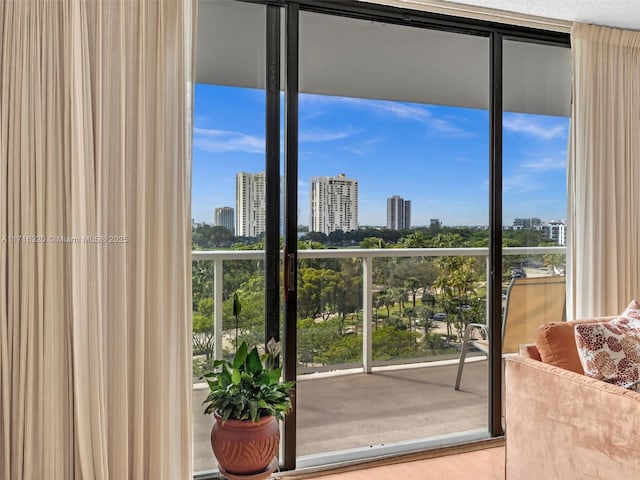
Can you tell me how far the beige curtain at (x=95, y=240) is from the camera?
1964mm

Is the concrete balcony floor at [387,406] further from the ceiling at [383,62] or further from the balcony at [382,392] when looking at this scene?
the ceiling at [383,62]

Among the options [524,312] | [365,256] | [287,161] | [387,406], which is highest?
[287,161]

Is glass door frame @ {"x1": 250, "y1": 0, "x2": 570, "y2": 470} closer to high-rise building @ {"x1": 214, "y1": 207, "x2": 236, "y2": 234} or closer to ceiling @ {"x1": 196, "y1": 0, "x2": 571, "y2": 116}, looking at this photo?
ceiling @ {"x1": 196, "y1": 0, "x2": 571, "y2": 116}

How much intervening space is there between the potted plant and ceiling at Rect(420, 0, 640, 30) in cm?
202

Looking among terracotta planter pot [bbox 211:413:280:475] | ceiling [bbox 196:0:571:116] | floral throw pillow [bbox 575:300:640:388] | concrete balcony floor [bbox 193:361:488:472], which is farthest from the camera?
concrete balcony floor [bbox 193:361:488:472]

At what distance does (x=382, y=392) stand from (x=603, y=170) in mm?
1858

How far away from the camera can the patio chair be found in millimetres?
3043

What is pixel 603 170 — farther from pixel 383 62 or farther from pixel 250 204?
pixel 250 204

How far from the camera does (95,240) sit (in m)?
2.05

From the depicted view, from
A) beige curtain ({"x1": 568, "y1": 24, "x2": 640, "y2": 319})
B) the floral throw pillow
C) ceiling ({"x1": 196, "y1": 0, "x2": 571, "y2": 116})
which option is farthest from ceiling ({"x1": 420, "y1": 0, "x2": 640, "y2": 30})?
the floral throw pillow

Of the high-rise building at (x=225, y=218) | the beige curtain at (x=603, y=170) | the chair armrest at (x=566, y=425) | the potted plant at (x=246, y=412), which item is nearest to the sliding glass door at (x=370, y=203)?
the high-rise building at (x=225, y=218)

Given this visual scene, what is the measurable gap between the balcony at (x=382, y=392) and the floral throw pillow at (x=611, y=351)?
100cm

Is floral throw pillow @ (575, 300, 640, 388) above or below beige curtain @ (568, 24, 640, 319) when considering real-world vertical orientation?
below

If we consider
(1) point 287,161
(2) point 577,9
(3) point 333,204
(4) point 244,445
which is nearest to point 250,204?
(1) point 287,161
